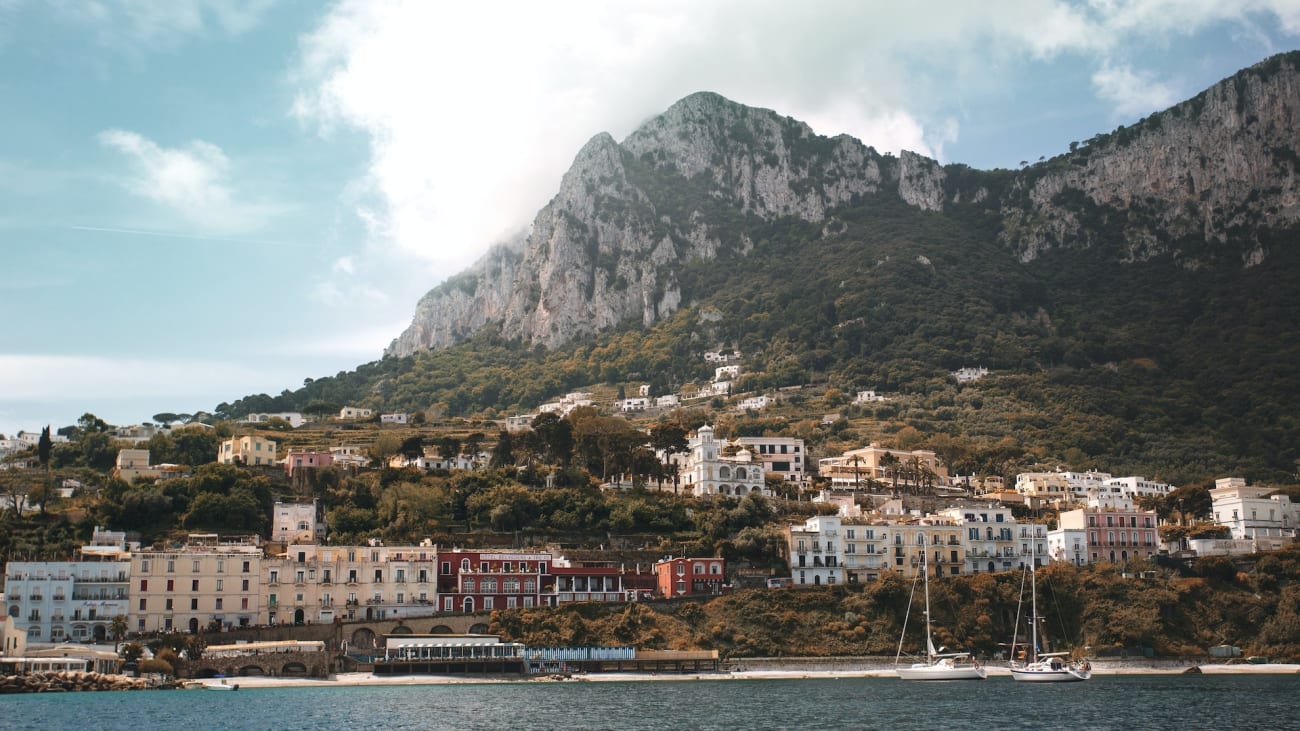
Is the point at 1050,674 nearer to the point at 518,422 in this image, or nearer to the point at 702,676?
the point at 702,676

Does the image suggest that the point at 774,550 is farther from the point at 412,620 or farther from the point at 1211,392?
the point at 1211,392

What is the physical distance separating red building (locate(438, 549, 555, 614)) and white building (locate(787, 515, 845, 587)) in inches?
753

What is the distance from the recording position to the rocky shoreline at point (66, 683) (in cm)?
7875

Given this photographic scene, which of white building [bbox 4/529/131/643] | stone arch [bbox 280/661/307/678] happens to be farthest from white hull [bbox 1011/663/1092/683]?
white building [bbox 4/529/131/643]

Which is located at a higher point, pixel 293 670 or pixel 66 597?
pixel 66 597

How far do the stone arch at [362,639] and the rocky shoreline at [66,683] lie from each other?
15.0 metres

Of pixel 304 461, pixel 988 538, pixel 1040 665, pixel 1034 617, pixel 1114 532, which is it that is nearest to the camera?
pixel 1040 665

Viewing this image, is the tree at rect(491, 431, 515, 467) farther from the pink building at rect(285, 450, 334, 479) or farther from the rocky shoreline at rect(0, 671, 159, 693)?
the rocky shoreline at rect(0, 671, 159, 693)

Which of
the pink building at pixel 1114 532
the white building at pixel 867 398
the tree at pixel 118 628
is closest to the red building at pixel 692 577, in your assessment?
the pink building at pixel 1114 532

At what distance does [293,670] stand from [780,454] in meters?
69.0

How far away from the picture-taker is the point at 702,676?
88.2 metres

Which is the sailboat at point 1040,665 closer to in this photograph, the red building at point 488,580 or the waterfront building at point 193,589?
the red building at point 488,580

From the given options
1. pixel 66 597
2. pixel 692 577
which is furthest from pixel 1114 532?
pixel 66 597

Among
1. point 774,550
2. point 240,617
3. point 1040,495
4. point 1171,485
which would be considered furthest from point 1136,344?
point 240,617
